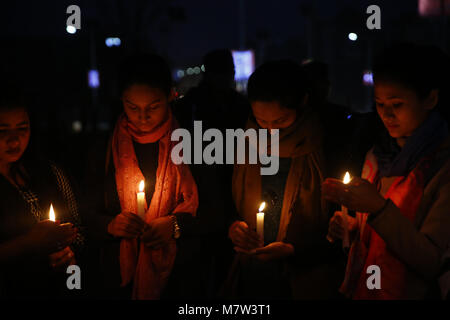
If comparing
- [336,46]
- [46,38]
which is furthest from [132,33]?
[336,46]

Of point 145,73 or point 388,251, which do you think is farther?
point 145,73

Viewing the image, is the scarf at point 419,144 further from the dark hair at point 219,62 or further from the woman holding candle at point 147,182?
the dark hair at point 219,62

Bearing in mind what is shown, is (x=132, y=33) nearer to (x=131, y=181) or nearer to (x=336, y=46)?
(x=131, y=181)

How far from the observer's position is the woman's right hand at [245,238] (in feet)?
8.84

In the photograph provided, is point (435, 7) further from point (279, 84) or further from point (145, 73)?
point (145, 73)

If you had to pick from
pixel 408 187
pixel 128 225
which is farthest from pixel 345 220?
pixel 128 225

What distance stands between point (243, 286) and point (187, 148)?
94 cm

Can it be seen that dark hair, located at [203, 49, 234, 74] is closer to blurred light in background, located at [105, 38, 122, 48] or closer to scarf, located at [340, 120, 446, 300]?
scarf, located at [340, 120, 446, 300]

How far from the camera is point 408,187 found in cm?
242

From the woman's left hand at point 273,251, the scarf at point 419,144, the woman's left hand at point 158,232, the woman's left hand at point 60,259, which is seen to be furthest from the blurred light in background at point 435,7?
the woman's left hand at point 60,259

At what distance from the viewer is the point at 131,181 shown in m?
3.03

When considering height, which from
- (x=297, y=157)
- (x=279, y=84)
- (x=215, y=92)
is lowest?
(x=297, y=157)

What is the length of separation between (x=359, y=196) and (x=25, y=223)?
5.95 ft

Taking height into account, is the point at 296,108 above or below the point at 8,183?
above
